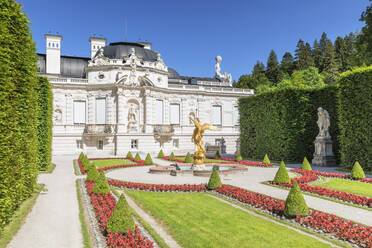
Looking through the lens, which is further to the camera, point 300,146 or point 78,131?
point 78,131

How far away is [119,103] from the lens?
39688 millimetres

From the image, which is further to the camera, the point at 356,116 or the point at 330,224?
the point at 356,116

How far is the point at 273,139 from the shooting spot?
92.9 ft

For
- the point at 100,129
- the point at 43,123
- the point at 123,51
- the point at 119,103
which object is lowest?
the point at 100,129

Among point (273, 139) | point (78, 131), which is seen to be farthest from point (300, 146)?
point (78, 131)

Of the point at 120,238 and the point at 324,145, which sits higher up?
the point at 324,145

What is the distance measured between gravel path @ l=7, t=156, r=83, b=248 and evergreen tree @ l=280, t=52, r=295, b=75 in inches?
2682

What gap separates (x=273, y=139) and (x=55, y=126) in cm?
2830

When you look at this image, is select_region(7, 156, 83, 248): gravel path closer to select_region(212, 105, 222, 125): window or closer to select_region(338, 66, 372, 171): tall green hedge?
select_region(338, 66, 372, 171): tall green hedge

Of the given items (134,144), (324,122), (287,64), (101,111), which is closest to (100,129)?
(101,111)

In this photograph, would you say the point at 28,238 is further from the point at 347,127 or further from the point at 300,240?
the point at 347,127

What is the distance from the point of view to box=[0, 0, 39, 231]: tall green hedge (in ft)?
25.3

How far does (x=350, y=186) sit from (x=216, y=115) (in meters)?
33.8

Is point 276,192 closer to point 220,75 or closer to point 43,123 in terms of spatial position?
point 43,123
